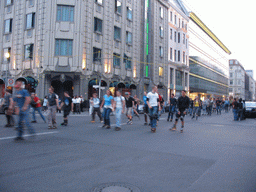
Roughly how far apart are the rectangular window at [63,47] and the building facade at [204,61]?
32.0 meters

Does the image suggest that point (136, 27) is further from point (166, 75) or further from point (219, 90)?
point (219, 90)

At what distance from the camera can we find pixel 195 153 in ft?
20.2

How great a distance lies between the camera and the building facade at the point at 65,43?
→ 26.8 metres

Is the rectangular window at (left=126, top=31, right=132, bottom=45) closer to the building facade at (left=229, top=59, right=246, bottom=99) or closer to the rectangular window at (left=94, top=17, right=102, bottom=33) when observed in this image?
the rectangular window at (left=94, top=17, right=102, bottom=33)

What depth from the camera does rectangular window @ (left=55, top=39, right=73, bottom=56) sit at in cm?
2695

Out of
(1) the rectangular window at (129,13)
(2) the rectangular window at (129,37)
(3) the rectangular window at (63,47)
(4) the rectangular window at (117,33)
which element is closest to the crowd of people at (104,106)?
(3) the rectangular window at (63,47)

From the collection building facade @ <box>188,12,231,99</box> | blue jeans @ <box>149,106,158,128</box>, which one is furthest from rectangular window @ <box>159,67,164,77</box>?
blue jeans @ <box>149,106,158,128</box>

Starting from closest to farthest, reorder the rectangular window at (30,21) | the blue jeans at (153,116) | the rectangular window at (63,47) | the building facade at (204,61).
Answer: the blue jeans at (153,116) < the rectangular window at (63,47) < the rectangular window at (30,21) < the building facade at (204,61)

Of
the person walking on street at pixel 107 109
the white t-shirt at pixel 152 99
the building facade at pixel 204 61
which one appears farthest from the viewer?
the building facade at pixel 204 61

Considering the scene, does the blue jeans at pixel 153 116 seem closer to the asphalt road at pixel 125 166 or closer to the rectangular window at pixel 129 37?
the asphalt road at pixel 125 166

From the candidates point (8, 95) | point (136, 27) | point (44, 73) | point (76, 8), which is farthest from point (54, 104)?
point (136, 27)

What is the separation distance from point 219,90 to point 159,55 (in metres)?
42.2

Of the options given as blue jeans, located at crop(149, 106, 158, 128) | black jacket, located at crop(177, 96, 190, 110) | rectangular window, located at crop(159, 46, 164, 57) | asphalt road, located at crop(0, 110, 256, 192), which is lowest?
asphalt road, located at crop(0, 110, 256, 192)

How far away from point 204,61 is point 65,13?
4290cm
